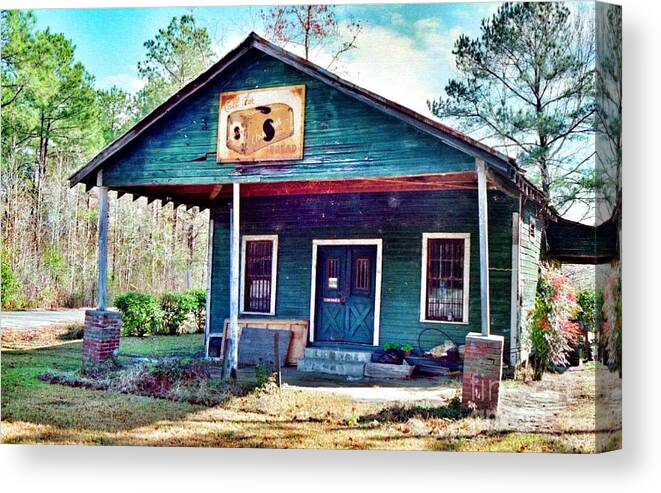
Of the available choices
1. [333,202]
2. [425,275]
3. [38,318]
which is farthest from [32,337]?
[425,275]

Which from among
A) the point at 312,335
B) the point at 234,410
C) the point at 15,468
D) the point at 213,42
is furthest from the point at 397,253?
the point at 15,468

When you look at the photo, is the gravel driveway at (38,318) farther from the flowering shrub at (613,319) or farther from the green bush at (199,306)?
the flowering shrub at (613,319)

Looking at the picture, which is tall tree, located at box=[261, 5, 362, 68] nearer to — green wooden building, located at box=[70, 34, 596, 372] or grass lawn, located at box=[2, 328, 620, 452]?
green wooden building, located at box=[70, 34, 596, 372]

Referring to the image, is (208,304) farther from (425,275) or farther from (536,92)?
(536,92)

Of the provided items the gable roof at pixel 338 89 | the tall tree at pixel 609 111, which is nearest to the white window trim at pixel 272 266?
the gable roof at pixel 338 89

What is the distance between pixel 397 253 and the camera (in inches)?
334

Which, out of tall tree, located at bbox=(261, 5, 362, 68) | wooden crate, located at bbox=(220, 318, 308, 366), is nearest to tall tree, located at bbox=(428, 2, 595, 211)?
tall tree, located at bbox=(261, 5, 362, 68)

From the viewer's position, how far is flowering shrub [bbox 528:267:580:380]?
7.17m

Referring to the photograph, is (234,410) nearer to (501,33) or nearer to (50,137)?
(50,137)

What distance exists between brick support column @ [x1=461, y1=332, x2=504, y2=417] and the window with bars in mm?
3051

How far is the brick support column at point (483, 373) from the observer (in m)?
7.21

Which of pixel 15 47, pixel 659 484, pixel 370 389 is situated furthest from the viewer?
pixel 15 47

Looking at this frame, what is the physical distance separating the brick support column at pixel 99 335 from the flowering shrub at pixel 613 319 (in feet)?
18.6

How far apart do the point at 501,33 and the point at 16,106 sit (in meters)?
5.84
